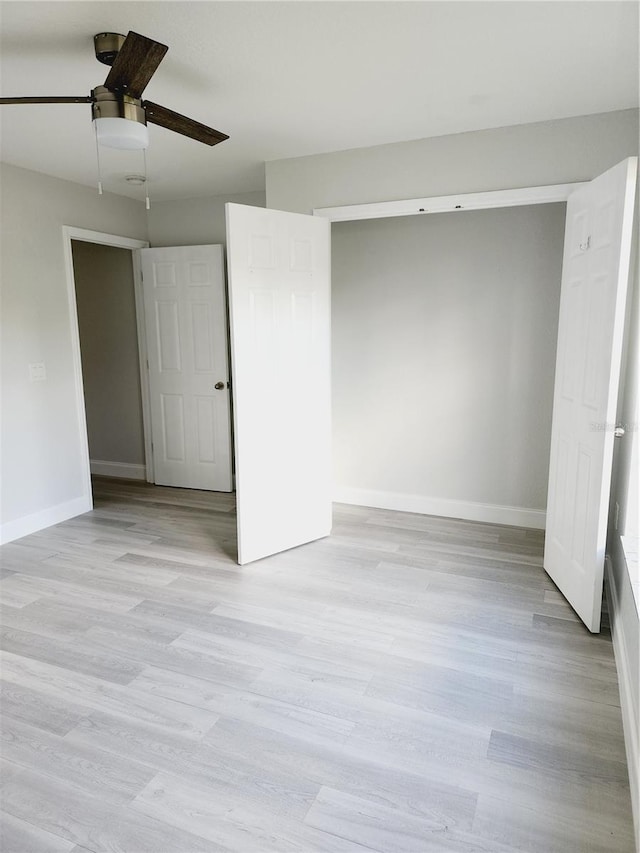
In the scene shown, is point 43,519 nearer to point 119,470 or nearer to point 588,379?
point 119,470

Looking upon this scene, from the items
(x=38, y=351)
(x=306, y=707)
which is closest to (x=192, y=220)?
(x=38, y=351)

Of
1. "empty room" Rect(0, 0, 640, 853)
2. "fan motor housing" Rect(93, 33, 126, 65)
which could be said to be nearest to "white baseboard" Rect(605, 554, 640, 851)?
"empty room" Rect(0, 0, 640, 853)

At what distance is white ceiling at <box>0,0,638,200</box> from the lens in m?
1.94

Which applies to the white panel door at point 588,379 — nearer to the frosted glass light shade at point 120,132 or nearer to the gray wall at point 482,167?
the gray wall at point 482,167

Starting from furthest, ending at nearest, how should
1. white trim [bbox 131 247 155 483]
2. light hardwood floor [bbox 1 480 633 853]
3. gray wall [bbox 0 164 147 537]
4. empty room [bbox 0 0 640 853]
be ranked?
white trim [bbox 131 247 155 483]
gray wall [bbox 0 164 147 537]
empty room [bbox 0 0 640 853]
light hardwood floor [bbox 1 480 633 853]

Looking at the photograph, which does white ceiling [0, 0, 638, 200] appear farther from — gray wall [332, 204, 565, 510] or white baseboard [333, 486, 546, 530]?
white baseboard [333, 486, 546, 530]

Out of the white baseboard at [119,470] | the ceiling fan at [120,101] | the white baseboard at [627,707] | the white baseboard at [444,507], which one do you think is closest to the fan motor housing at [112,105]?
the ceiling fan at [120,101]

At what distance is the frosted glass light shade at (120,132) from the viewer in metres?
2.05

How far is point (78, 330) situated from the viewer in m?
4.56

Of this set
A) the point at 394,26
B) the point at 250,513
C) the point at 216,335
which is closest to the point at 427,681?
the point at 250,513

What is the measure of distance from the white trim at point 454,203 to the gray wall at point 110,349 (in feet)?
8.11

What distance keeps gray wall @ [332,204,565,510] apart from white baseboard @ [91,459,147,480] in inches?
86.1

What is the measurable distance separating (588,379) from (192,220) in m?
3.74

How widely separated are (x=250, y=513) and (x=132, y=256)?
301 centimetres
